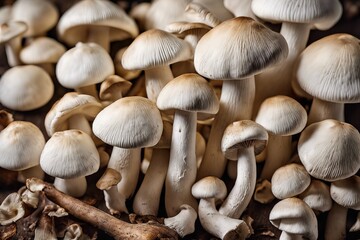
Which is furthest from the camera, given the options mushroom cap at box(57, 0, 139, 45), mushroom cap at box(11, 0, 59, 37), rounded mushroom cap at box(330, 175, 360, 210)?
mushroom cap at box(11, 0, 59, 37)

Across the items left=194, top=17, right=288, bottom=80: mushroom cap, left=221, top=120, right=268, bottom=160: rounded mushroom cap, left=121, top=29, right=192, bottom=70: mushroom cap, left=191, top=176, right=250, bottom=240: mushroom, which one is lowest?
left=191, top=176, right=250, bottom=240: mushroom

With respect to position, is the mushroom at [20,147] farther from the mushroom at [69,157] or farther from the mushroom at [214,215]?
the mushroom at [214,215]

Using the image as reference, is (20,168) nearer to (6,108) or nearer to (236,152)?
(6,108)

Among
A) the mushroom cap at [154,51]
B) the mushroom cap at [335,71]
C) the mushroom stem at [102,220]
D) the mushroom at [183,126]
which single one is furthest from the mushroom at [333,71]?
the mushroom stem at [102,220]

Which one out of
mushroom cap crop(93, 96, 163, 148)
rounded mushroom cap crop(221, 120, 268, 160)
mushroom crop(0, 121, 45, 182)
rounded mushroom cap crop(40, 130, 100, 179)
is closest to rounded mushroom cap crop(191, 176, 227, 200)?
rounded mushroom cap crop(221, 120, 268, 160)

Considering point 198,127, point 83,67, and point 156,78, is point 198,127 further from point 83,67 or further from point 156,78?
point 83,67

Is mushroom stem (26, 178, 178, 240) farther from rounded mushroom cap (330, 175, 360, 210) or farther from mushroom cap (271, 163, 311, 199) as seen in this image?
rounded mushroom cap (330, 175, 360, 210)
